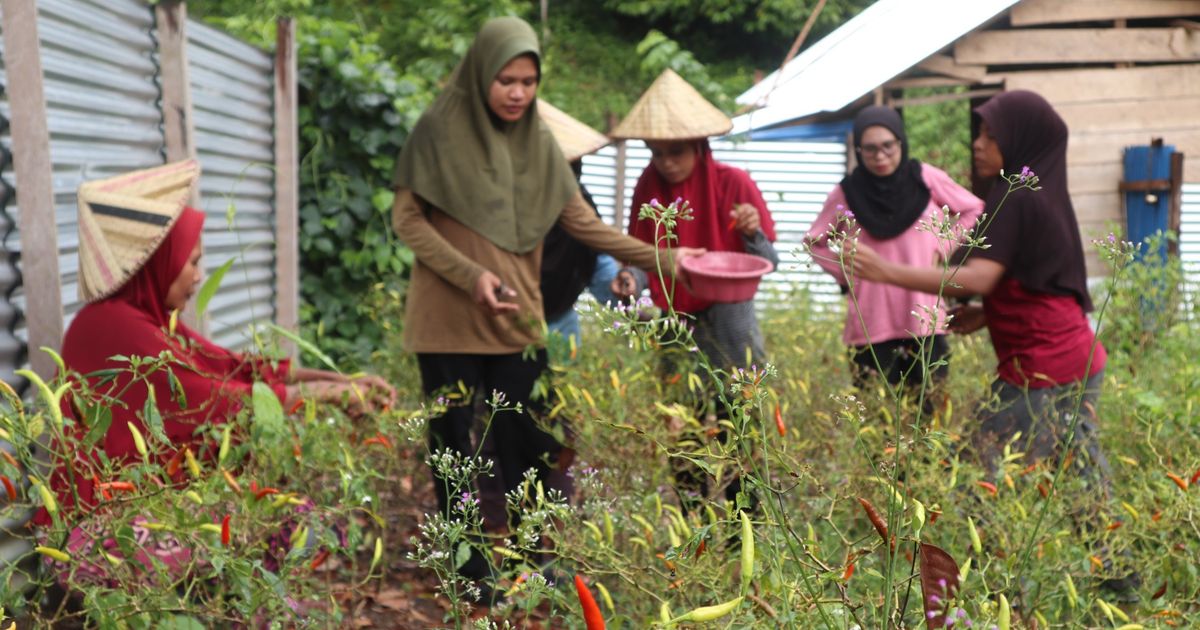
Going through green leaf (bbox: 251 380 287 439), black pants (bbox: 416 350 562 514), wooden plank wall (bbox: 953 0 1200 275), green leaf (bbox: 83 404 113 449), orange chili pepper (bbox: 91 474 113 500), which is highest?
wooden plank wall (bbox: 953 0 1200 275)

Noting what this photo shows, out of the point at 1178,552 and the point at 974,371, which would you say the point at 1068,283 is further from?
the point at 974,371

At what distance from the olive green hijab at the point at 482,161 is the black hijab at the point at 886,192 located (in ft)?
4.42

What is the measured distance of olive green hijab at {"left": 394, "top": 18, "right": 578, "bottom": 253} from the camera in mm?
4359

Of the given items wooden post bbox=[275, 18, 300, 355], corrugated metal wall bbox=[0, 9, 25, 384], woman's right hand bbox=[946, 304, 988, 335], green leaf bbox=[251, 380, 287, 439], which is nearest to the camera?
green leaf bbox=[251, 380, 287, 439]

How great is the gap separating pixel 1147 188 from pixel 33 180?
28.9 ft

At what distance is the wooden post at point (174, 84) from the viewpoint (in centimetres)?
517

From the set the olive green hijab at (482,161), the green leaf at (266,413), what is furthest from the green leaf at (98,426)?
the olive green hijab at (482,161)

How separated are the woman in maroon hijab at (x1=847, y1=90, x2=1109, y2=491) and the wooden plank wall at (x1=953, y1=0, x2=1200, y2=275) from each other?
249 inches

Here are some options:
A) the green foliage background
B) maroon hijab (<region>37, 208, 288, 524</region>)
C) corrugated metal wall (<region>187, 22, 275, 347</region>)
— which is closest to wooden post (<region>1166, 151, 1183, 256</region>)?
the green foliage background

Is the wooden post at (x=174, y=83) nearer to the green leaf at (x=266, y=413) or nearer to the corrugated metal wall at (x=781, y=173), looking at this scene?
the green leaf at (x=266, y=413)

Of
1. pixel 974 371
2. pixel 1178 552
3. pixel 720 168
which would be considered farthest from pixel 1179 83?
pixel 1178 552

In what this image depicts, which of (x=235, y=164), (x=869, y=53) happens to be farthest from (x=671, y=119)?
(x=869, y=53)

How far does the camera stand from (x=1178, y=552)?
2852mm

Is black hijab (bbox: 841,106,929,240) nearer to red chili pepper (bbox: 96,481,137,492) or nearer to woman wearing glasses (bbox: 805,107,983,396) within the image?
woman wearing glasses (bbox: 805,107,983,396)
